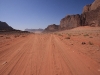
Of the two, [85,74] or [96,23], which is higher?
[96,23]

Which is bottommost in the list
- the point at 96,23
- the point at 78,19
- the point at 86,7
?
the point at 96,23

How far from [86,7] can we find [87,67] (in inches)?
3626

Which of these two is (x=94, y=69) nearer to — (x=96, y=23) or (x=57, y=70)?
(x=57, y=70)

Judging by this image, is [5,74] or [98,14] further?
[98,14]

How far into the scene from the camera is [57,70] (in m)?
3.66

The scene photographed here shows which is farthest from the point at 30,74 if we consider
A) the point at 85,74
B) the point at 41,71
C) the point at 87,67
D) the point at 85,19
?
the point at 85,19

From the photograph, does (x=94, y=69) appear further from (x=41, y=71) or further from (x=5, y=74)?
(x=5, y=74)

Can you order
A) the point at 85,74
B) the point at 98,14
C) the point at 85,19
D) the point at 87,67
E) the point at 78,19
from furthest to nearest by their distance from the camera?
the point at 78,19
the point at 85,19
the point at 98,14
the point at 87,67
the point at 85,74

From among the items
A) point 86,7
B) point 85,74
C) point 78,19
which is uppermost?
point 86,7

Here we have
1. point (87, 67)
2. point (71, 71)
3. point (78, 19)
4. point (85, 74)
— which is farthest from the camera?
point (78, 19)

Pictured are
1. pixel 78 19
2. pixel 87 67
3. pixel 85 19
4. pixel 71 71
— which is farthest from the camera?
pixel 78 19

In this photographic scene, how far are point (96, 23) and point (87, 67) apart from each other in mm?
61202

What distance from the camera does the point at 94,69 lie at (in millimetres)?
3643

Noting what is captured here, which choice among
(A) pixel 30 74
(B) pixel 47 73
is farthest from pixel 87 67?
(A) pixel 30 74
